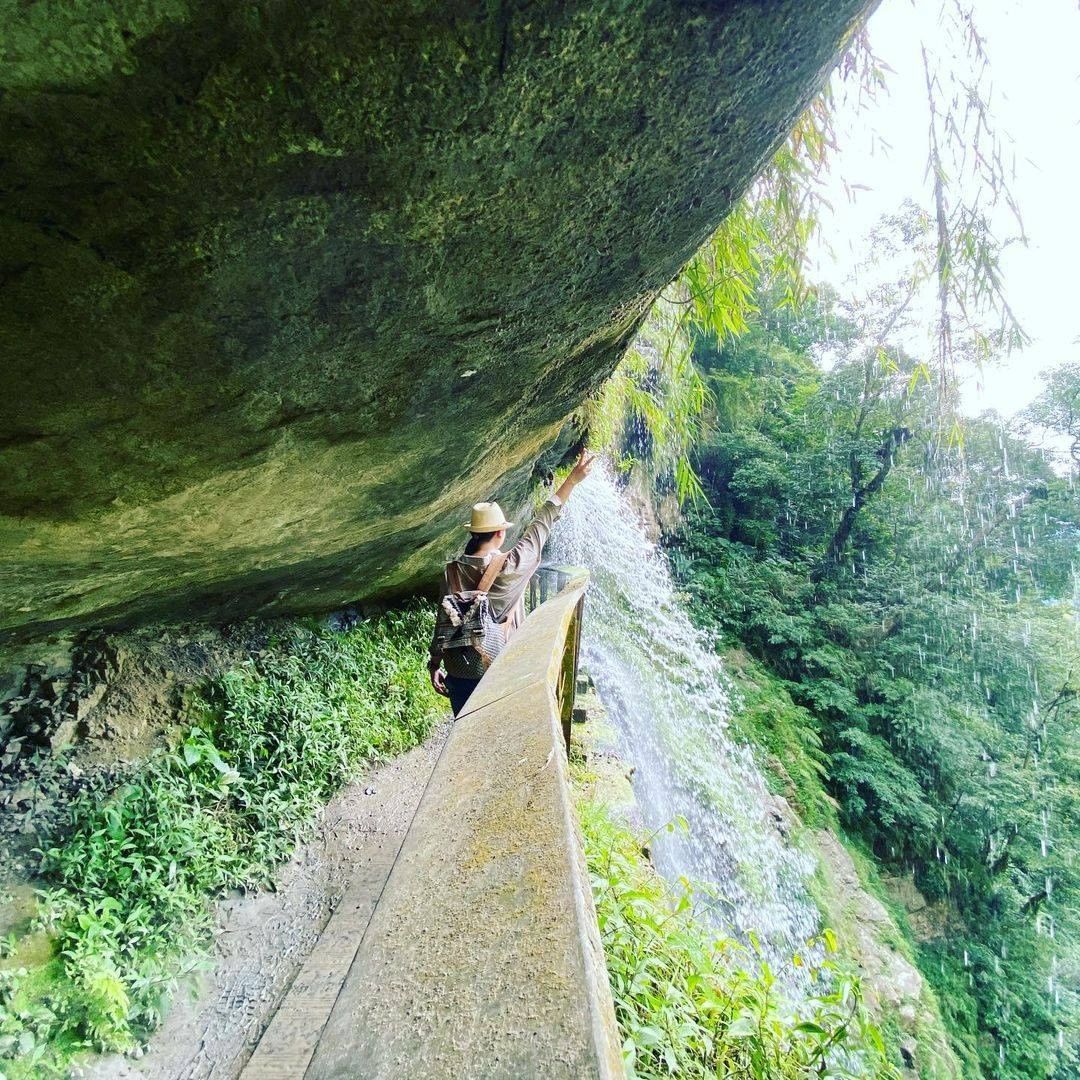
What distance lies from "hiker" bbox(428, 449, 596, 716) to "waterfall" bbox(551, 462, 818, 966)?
3614 millimetres

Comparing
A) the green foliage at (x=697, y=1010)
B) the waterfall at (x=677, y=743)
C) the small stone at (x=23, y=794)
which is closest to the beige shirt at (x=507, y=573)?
the green foliage at (x=697, y=1010)

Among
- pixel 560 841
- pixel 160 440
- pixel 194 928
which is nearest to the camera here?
pixel 560 841

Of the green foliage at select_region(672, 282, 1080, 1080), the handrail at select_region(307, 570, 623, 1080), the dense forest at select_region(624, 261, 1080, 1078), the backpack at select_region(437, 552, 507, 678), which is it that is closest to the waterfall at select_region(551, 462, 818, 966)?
the dense forest at select_region(624, 261, 1080, 1078)

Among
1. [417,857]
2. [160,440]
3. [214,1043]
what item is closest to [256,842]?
[214,1043]

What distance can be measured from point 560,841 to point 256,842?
3.50m

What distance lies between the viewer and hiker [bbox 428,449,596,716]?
135 inches

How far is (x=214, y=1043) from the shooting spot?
9.29 ft

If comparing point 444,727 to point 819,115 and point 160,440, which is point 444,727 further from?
point 819,115

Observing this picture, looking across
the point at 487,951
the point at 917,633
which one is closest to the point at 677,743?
the point at 917,633

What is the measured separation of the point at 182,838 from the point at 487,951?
338 cm

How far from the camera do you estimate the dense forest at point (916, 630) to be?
40.0 feet

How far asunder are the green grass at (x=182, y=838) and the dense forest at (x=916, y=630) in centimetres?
750

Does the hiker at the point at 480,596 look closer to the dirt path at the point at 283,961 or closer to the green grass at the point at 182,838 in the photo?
the dirt path at the point at 283,961

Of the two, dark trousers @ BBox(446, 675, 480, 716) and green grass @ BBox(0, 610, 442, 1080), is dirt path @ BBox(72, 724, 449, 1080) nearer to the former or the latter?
green grass @ BBox(0, 610, 442, 1080)
